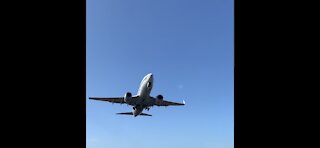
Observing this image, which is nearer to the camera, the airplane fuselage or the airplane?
the airplane fuselage

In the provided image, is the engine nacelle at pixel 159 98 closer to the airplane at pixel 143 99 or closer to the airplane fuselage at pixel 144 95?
the airplane at pixel 143 99

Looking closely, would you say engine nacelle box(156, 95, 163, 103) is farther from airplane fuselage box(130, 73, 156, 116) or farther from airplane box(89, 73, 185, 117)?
airplane fuselage box(130, 73, 156, 116)

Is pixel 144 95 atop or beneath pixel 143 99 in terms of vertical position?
atop

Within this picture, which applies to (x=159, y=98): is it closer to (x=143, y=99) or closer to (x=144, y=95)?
(x=143, y=99)

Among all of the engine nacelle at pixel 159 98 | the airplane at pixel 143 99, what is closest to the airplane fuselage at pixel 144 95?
the airplane at pixel 143 99

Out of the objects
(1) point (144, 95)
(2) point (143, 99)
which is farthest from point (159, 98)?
(1) point (144, 95)

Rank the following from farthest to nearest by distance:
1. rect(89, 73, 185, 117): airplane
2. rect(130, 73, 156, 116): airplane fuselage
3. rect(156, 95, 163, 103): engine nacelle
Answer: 1. rect(156, 95, 163, 103): engine nacelle
2. rect(89, 73, 185, 117): airplane
3. rect(130, 73, 156, 116): airplane fuselage

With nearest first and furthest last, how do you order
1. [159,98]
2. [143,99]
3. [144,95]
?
[144,95] < [143,99] < [159,98]

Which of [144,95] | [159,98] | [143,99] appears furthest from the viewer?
[159,98]

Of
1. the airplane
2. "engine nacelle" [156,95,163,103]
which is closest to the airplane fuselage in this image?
the airplane

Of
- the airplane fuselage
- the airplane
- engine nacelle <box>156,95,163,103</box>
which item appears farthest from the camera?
engine nacelle <box>156,95,163,103</box>
